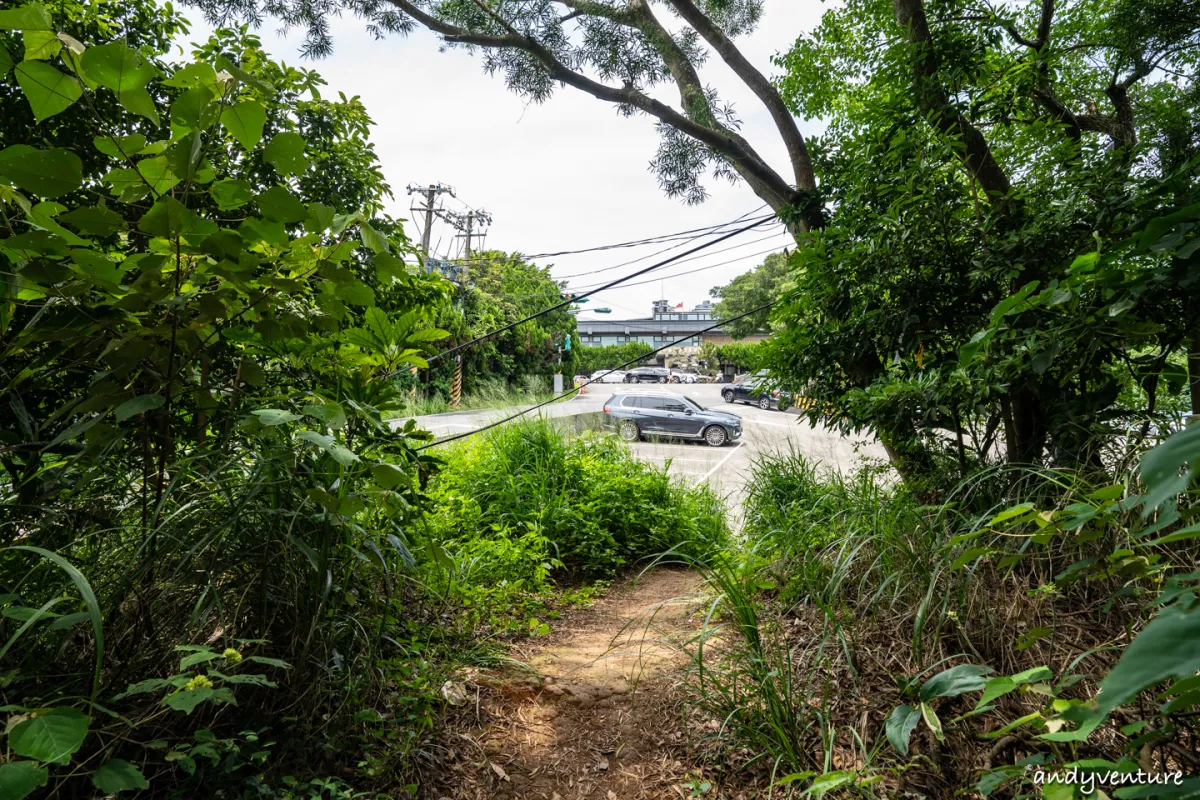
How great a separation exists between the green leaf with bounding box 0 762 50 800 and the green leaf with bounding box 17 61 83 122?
0.88 m

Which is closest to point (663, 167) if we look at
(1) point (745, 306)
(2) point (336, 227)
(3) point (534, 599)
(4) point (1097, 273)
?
(3) point (534, 599)

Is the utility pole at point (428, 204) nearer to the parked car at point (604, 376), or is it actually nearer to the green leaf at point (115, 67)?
the parked car at point (604, 376)

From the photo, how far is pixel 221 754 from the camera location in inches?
51.3

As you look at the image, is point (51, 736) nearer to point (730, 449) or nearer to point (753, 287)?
point (730, 449)

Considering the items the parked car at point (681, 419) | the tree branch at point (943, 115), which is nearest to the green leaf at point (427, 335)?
the tree branch at point (943, 115)

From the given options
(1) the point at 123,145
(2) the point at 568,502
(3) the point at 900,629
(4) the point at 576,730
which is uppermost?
(1) the point at 123,145

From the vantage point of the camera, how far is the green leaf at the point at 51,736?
775 mm

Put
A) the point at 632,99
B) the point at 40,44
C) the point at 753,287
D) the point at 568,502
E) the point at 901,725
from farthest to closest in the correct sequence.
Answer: the point at 753,287 → the point at 632,99 → the point at 568,502 → the point at 901,725 → the point at 40,44

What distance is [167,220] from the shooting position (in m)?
1.02

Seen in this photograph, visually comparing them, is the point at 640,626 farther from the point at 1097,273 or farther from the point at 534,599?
the point at 1097,273

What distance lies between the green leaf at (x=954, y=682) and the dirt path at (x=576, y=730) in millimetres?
991

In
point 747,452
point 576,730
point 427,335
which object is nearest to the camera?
point 427,335

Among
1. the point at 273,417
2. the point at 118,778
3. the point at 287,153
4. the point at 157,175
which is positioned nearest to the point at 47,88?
the point at 157,175

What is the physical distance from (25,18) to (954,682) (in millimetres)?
1622
